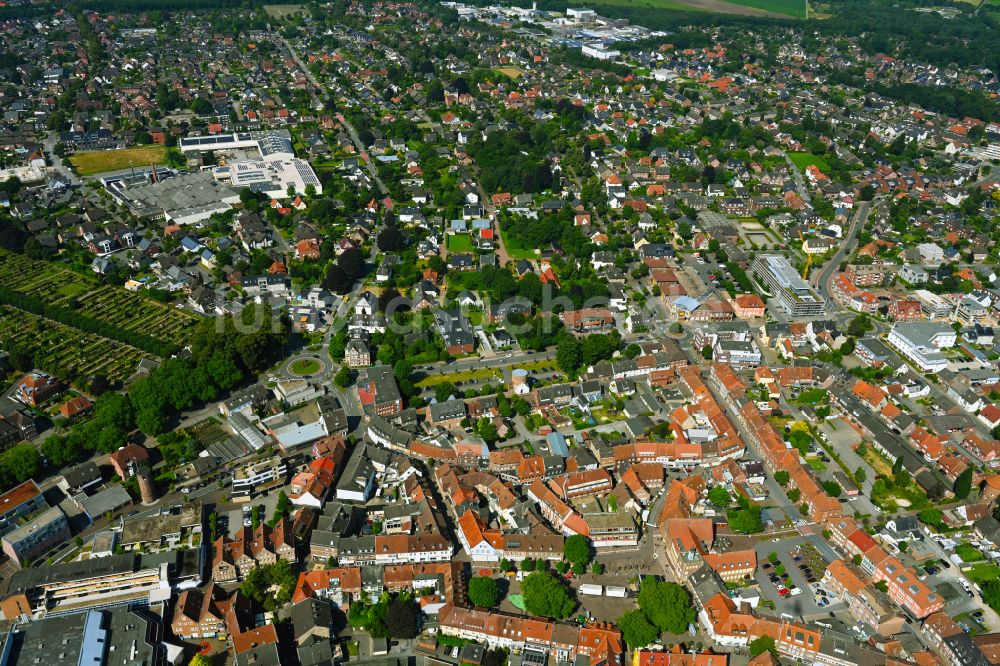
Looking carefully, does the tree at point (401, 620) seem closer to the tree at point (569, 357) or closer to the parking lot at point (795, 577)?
the parking lot at point (795, 577)

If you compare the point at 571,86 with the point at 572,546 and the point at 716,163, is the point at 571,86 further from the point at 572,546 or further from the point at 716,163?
the point at 572,546

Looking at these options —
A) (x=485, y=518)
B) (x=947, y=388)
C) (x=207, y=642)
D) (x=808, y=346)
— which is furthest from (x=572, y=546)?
(x=947, y=388)

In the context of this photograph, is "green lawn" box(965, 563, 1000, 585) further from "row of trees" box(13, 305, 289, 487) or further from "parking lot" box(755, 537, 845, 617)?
"row of trees" box(13, 305, 289, 487)

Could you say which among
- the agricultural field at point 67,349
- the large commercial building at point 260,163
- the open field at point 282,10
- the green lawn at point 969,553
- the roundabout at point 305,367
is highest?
the open field at point 282,10

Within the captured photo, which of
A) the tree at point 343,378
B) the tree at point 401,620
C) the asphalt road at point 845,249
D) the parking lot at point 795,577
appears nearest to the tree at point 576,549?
the tree at point 401,620

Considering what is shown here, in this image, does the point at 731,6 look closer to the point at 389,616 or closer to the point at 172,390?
the point at 172,390
